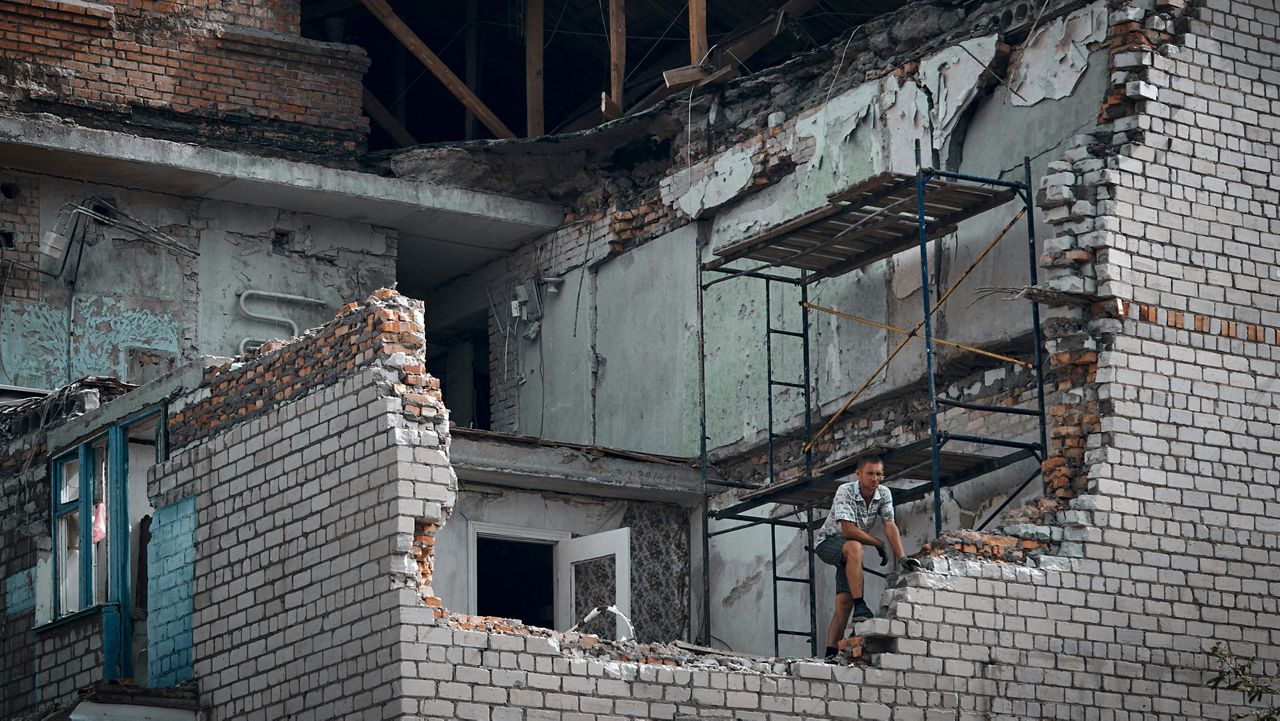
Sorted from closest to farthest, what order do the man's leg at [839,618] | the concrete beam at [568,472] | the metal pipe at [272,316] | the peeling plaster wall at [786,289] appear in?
the man's leg at [839,618] → the peeling plaster wall at [786,289] → the concrete beam at [568,472] → the metal pipe at [272,316]

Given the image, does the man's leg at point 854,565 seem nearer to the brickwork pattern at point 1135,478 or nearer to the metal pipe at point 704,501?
the brickwork pattern at point 1135,478

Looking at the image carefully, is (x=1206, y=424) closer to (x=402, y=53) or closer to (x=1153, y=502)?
(x=1153, y=502)

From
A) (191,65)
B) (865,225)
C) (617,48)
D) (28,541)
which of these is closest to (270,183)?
(191,65)

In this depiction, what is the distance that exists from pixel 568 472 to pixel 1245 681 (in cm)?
558

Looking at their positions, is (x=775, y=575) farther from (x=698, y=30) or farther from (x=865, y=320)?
(x=698, y=30)

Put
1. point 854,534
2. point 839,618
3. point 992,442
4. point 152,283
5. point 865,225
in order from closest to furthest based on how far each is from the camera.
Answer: point 854,534
point 839,618
point 992,442
point 865,225
point 152,283

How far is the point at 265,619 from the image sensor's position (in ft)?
46.9

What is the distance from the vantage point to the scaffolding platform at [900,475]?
15.2 metres

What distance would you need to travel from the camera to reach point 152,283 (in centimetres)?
1973

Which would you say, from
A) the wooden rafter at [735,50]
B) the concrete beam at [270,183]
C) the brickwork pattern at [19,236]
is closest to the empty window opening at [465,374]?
the concrete beam at [270,183]

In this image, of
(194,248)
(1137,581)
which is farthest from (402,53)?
(1137,581)

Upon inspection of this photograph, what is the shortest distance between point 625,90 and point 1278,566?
9474 millimetres

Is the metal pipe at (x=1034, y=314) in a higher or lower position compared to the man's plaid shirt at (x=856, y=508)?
higher

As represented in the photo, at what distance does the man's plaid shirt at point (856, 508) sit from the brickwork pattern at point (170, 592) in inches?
170
